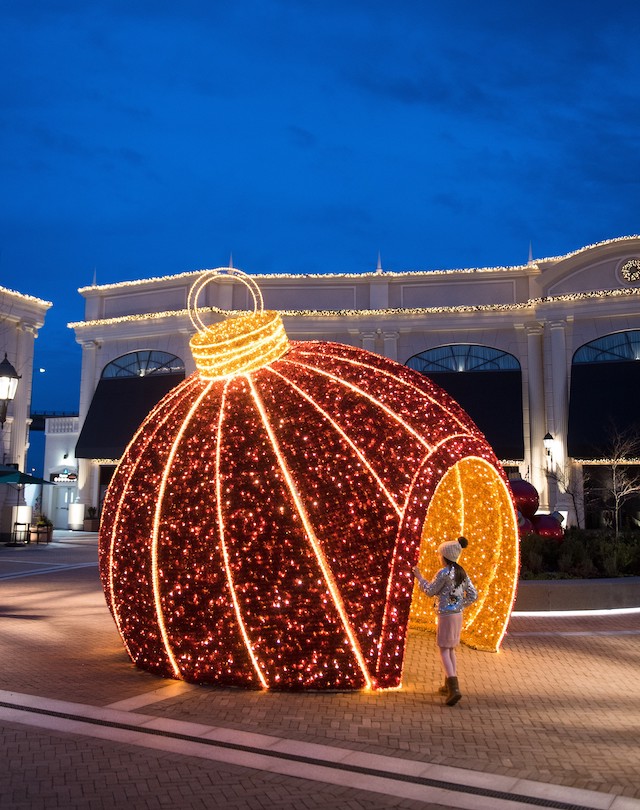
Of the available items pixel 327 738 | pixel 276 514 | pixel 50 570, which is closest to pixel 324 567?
pixel 276 514

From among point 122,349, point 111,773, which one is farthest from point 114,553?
point 122,349

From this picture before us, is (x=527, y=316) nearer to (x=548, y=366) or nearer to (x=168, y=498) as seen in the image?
(x=548, y=366)

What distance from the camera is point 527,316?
3102 centimetres

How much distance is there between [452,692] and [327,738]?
61.1 inches

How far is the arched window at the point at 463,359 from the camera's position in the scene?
31.7m

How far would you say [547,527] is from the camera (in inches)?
591

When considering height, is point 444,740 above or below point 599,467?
below

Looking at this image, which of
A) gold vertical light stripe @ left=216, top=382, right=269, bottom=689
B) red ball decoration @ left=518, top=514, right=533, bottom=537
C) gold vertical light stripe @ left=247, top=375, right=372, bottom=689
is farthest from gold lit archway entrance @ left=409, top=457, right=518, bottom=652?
red ball decoration @ left=518, top=514, right=533, bottom=537

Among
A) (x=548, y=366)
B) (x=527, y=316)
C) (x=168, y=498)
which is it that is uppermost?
(x=527, y=316)

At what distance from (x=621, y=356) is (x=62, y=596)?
75.1ft

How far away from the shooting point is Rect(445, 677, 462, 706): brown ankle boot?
688 centimetres

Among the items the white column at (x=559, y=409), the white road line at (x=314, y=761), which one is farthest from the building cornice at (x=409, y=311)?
the white road line at (x=314, y=761)

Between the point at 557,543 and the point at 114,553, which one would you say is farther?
the point at 557,543

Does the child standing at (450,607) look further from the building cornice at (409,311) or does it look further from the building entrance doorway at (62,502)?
the building entrance doorway at (62,502)
